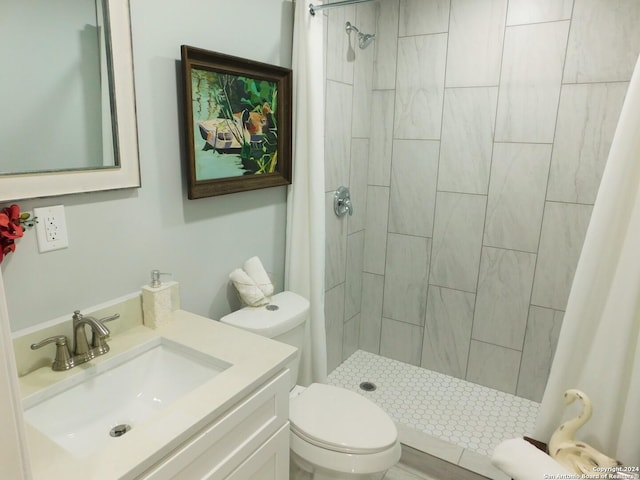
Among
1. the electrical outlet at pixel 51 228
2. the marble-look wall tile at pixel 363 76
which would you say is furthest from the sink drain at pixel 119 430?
the marble-look wall tile at pixel 363 76

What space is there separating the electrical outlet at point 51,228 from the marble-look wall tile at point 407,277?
195cm

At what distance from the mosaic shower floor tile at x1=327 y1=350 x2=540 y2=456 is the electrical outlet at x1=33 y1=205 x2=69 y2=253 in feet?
6.14

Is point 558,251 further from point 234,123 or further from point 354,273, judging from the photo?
point 234,123

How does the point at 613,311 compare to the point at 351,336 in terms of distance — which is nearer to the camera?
the point at 613,311

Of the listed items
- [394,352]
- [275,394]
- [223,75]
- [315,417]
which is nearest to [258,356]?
[275,394]

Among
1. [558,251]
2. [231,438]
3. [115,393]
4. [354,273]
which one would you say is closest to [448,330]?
[354,273]

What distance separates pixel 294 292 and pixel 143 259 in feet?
2.59

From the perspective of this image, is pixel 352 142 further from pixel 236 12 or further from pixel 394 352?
pixel 394 352

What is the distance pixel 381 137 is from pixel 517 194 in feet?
2.80

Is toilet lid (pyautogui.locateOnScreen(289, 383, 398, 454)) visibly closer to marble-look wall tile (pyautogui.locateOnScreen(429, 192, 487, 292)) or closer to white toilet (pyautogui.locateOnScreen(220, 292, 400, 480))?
white toilet (pyautogui.locateOnScreen(220, 292, 400, 480))

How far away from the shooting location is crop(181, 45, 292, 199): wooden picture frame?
1.51 m

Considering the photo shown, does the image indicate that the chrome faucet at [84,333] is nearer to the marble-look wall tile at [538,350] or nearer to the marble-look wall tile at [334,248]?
the marble-look wall tile at [334,248]

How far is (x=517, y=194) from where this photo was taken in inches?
92.0

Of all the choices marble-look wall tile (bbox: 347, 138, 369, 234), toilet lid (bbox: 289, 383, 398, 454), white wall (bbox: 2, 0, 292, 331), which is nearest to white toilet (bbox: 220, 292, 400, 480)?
toilet lid (bbox: 289, 383, 398, 454)
